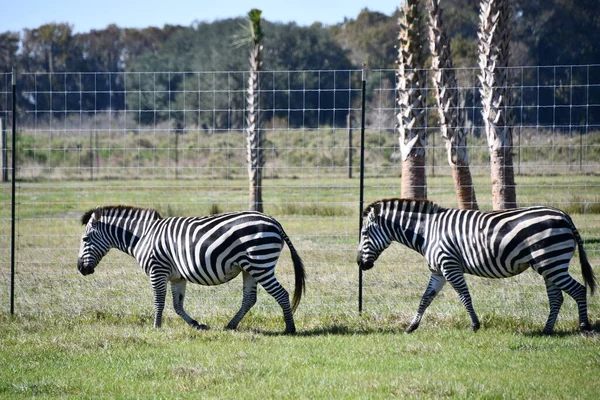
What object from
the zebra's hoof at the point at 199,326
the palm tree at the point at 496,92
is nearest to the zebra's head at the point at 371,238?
the zebra's hoof at the point at 199,326

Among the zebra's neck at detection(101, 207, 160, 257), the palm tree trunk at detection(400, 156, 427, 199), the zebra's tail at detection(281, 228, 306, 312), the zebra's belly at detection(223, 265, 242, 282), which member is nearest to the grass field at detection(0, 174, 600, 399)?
the zebra's tail at detection(281, 228, 306, 312)

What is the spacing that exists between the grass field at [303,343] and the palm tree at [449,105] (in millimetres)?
3572

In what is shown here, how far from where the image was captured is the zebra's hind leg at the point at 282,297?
10.2m

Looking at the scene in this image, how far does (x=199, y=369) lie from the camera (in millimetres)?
8242

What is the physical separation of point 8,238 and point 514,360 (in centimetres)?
1339

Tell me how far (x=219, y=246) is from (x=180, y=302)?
45.6 inches

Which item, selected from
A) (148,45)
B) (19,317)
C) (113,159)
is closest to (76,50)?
(148,45)

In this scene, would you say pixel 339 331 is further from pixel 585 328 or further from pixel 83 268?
pixel 83 268

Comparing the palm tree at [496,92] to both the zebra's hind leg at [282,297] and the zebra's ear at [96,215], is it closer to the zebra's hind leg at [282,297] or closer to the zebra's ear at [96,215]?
the zebra's hind leg at [282,297]

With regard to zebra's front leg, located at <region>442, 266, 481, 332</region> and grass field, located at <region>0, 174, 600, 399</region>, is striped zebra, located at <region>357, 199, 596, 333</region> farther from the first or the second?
grass field, located at <region>0, 174, 600, 399</region>

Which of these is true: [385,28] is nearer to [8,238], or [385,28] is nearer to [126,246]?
[8,238]

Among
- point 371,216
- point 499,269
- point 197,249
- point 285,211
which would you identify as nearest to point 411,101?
point 285,211

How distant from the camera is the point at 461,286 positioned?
10.0 metres

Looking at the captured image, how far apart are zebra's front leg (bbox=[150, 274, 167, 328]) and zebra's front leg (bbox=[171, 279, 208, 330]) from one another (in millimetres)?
237
